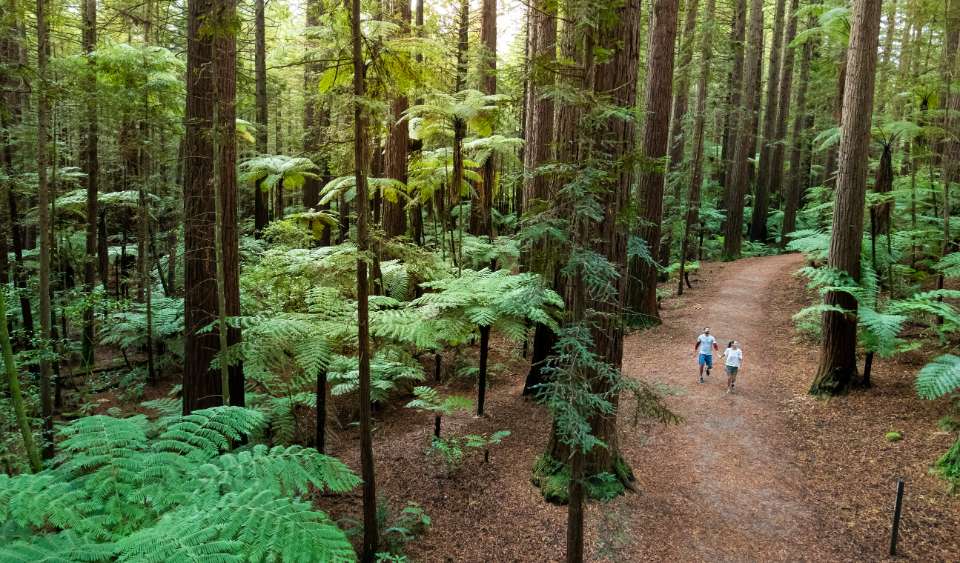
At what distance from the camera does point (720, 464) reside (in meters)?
7.18

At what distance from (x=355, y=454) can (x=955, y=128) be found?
14.1 metres

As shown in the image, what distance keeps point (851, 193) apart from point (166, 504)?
9.79 meters

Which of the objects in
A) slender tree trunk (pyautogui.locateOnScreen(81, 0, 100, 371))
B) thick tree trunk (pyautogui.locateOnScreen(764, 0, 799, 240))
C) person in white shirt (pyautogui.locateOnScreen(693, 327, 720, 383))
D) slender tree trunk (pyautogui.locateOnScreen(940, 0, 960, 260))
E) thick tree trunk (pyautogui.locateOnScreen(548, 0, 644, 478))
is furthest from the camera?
thick tree trunk (pyautogui.locateOnScreen(764, 0, 799, 240))

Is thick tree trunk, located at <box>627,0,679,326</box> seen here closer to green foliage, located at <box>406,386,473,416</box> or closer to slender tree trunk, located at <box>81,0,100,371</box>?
green foliage, located at <box>406,386,473,416</box>

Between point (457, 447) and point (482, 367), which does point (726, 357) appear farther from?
point (457, 447)

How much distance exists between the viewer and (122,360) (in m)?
13.1

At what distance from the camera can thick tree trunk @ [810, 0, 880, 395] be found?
800cm

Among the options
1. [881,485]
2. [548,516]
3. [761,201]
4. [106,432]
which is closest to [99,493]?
[106,432]

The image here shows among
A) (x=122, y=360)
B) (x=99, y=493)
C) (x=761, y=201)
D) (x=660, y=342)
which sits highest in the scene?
(x=761, y=201)

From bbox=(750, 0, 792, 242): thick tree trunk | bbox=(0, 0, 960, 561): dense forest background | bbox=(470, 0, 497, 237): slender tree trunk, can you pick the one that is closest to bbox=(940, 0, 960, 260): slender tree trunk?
bbox=(0, 0, 960, 561): dense forest background

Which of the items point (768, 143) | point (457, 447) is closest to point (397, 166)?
point (457, 447)

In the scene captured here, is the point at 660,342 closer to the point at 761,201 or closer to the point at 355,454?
the point at 355,454

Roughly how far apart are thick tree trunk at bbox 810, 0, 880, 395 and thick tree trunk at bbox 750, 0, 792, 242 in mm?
14056

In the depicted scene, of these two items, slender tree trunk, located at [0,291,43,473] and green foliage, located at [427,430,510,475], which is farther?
green foliage, located at [427,430,510,475]
